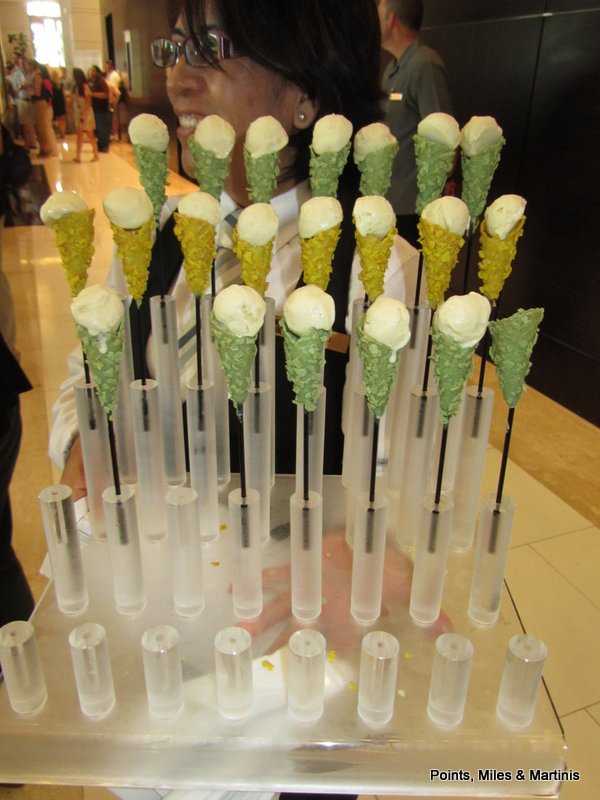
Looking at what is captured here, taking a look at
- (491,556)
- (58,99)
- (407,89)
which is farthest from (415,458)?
(58,99)

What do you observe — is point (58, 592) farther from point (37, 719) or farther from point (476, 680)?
point (476, 680)

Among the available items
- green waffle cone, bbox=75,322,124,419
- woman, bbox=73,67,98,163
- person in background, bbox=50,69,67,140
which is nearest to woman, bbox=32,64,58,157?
person in background, bbox=50,69,67,140

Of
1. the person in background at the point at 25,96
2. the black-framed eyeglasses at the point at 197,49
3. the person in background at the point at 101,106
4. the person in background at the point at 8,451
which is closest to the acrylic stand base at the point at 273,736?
the person in background at the point at 8,451

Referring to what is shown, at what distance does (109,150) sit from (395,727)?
1032cm

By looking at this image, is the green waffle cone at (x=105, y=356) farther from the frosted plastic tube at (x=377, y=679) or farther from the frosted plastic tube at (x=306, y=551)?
the frosted plastic tube at (x=377, y=679)

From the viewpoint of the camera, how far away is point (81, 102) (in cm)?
875

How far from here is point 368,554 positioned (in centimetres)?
69

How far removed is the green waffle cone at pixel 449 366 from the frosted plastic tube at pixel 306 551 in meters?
0.16

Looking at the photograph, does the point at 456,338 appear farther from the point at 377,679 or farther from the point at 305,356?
the point at 377,679

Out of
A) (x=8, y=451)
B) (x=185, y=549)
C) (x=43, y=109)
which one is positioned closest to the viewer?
(x=185, y=549)

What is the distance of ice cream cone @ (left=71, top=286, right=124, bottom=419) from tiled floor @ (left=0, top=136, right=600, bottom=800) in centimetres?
108

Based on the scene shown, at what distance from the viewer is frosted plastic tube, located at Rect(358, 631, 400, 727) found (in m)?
0.60

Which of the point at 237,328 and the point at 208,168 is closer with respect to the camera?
the point at 237,328

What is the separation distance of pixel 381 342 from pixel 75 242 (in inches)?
15.3
